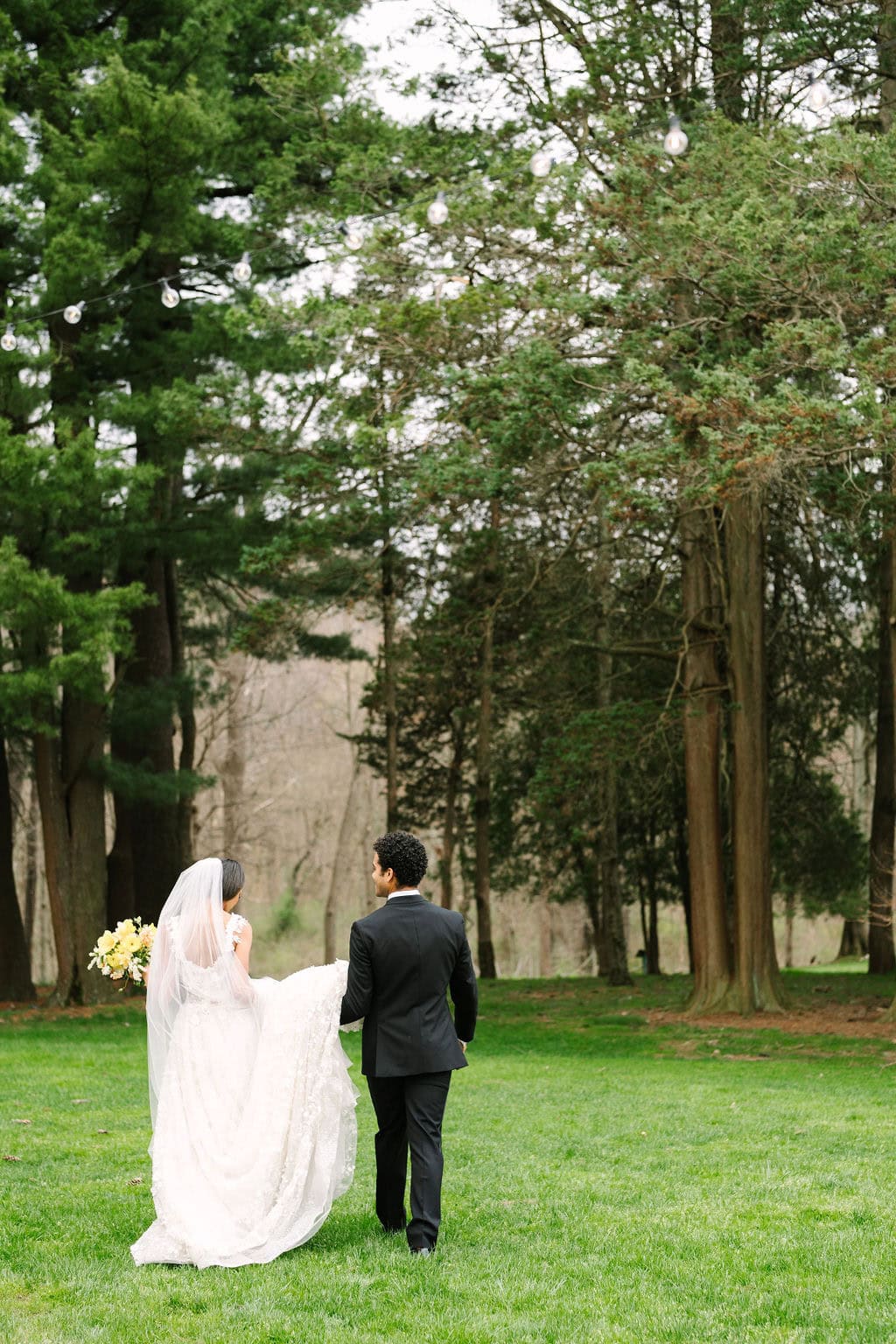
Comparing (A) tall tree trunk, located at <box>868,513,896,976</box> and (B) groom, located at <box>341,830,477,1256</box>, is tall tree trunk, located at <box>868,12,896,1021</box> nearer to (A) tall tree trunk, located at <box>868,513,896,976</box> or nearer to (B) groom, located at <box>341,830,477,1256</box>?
(A) tall tree trunk, located at <box>868,513,896,976</box>

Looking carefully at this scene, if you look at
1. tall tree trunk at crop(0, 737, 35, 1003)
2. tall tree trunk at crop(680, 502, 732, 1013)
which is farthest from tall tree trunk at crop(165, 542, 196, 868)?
tall tree trunk at crop(680, 502, 732, 1013)

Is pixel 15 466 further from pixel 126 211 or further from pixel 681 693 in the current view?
pixel 681 693

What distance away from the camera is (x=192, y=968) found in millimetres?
5949

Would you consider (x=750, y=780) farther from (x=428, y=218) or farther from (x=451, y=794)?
(x=451, y=794)

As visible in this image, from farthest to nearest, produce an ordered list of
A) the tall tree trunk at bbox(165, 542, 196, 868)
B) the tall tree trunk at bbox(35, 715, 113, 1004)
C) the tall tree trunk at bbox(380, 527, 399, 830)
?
1. the tall tree trunk at bbox(380, 527, 399, 830)
2. the tall tree trunk at bbox(165, 542, 196, 868)
3. the tall tree trunk at bbox(35, 715, 113, 1004)

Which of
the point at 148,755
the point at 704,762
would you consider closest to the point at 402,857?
the point at 704,762

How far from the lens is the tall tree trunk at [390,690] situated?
2519cm

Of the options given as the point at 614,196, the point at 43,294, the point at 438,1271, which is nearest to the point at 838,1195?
the point at 438,1271

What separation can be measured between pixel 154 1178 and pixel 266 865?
36.8 m

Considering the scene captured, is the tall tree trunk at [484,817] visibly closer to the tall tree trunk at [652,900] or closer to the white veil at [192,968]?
the tall tree trunk at [652,900]

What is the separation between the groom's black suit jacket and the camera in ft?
19.1

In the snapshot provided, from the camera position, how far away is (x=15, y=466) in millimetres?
16766

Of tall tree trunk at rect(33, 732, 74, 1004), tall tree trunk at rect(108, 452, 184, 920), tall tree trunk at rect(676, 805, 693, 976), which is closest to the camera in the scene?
tall tree trunk at rect(33, 732, 74, 1004)

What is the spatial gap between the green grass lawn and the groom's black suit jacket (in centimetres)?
72
